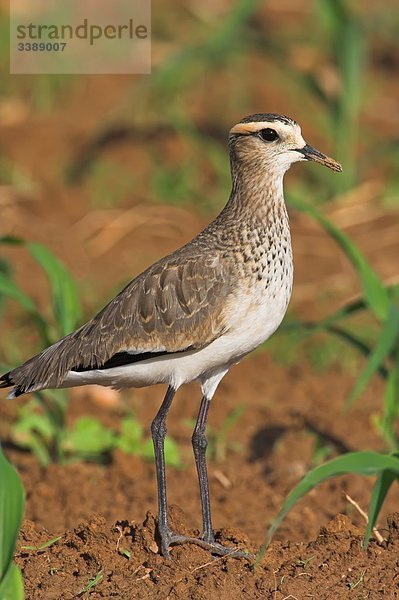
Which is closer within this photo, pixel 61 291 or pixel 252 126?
pixel 252 126

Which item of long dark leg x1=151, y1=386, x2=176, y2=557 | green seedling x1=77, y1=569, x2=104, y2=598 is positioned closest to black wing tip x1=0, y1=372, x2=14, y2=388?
long dark leg x1=151, y1=386, x2=176, y2=557

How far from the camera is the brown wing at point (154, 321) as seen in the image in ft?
16.8

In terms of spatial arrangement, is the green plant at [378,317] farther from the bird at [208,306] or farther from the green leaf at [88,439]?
the green leaf at [88,439]

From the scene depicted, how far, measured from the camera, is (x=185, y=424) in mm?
7270

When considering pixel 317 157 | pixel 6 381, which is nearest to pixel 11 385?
pixel 6 381

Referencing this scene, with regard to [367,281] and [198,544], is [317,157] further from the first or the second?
[198,544]

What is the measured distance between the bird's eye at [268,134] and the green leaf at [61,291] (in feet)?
5.48

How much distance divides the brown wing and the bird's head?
20.0 inches

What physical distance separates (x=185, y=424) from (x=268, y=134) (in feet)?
8.38

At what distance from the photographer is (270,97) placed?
12180 millimetres

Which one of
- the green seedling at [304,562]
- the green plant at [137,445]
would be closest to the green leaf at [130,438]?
the green plant at [137,445]

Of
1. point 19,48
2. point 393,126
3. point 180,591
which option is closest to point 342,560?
point 180,591

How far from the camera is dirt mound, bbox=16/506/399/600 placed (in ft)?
14.8

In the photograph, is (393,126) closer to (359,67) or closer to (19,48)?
(359,67)
